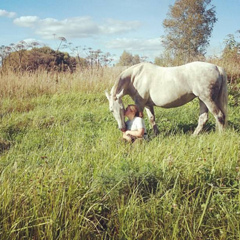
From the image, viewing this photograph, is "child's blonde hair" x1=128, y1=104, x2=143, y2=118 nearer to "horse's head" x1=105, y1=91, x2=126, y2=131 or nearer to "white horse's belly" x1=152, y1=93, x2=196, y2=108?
"horse's head" x1=105, y1=91, x2=126, y2=131

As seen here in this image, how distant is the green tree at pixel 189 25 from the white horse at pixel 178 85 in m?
20.2

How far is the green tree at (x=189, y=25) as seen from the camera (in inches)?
952

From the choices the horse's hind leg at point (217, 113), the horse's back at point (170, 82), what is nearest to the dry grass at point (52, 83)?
the horse's back at point (170, 82)

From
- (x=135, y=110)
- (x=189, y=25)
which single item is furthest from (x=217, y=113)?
(x=189, y=25)

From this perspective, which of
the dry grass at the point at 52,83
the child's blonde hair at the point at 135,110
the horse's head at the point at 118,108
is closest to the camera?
the horse's head at the point at 118,108

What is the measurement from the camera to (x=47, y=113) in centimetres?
662

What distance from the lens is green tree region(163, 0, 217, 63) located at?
24172 mm

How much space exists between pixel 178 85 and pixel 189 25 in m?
21.5

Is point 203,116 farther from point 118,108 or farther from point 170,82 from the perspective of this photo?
point 118,108

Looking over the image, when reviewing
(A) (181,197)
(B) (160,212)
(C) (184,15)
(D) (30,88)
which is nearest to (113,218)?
(B) (160,212)

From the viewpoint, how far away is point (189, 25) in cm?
2420

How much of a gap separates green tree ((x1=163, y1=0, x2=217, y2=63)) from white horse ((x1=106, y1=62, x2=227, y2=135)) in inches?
794

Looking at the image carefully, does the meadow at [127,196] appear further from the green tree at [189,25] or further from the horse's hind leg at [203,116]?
the green tree at [189,25]

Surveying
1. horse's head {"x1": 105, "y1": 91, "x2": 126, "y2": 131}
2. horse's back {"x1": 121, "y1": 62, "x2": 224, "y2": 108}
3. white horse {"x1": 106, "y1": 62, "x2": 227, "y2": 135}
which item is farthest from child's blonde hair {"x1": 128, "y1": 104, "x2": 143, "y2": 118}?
horse's back {"x1": 121, "y1": 62, "x2": 224, "y2": 108}
